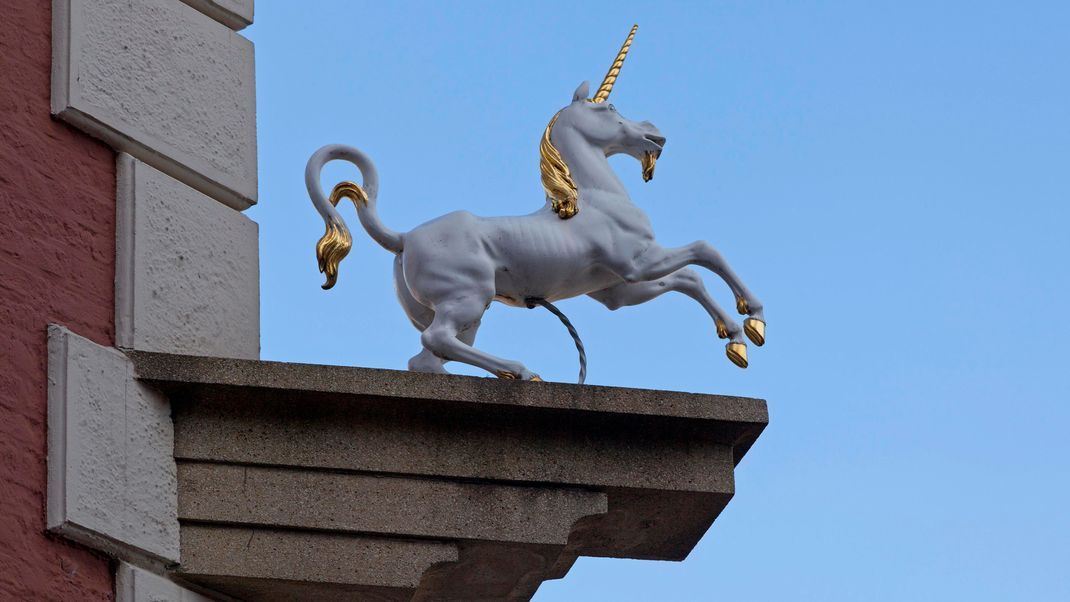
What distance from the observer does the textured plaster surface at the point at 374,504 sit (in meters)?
6.22

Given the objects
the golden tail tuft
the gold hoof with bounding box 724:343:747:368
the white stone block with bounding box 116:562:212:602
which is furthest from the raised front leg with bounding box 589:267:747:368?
the white stone block with bounding box 116:562:212:602

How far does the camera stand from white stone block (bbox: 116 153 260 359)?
6.32m

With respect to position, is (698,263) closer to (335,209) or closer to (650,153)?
(650,153)

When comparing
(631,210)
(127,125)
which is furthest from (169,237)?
(631,210)

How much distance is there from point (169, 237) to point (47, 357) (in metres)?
0.68

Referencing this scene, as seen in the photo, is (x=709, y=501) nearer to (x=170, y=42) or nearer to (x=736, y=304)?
(x=736, y=304)

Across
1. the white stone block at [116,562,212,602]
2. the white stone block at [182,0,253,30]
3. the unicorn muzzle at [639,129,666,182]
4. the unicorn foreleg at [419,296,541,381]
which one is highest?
the white stone block at [182,0,253,30]

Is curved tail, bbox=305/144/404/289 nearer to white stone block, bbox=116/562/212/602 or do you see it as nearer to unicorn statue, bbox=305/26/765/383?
unicorn statue, bbox=305/26/765/383

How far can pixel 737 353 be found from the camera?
7262mm

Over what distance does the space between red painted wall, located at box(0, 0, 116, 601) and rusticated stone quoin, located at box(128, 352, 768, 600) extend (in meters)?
0.28

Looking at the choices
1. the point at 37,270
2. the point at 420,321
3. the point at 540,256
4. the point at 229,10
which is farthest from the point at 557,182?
the point at 37,270

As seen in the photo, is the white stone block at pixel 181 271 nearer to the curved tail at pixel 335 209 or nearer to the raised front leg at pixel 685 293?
the curved tail at pixel 335 209

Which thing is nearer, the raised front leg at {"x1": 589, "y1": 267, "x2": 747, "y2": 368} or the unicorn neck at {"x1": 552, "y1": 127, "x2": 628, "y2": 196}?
the raised front leg at {"x1": 589, "y1": 267, "x2": 747, "y2": 368}

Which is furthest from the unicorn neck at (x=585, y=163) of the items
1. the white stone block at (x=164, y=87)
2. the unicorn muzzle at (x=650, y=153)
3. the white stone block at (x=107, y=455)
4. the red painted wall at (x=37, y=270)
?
the white stone block at (x=107, y=455)
